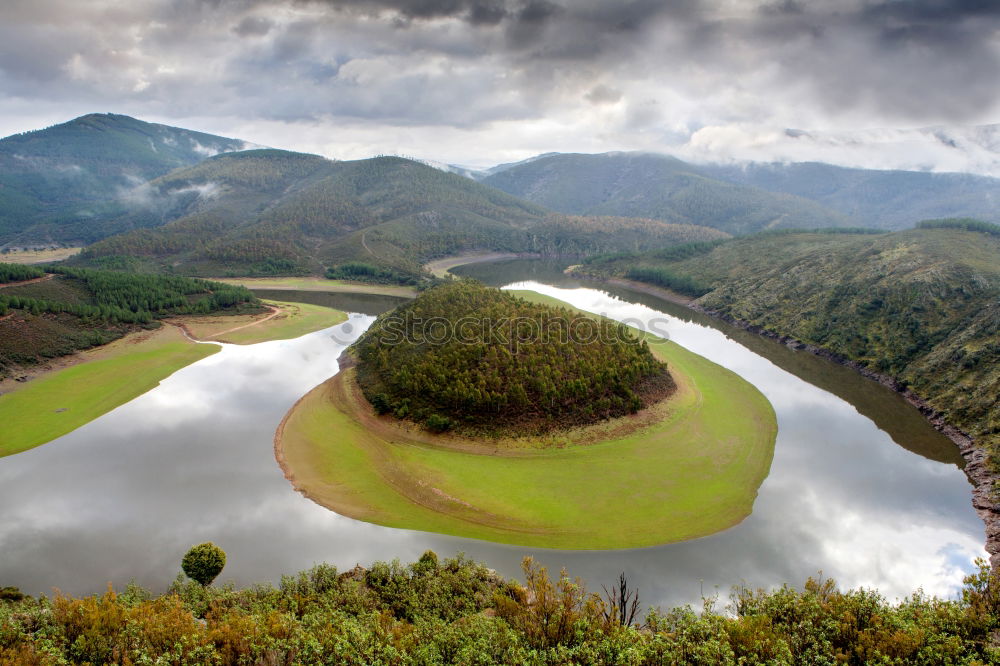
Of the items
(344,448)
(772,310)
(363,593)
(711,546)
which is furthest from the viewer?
(772,310)

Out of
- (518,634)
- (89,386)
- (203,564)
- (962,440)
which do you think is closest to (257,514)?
(203,564)

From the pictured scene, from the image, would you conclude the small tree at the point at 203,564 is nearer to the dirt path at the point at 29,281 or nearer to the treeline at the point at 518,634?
the treeline at the point at 518,634

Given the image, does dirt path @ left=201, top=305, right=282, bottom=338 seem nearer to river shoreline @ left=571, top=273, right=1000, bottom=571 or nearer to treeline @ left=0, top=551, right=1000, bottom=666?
treeline @ left=0, top=551, right=1000, bottom=666

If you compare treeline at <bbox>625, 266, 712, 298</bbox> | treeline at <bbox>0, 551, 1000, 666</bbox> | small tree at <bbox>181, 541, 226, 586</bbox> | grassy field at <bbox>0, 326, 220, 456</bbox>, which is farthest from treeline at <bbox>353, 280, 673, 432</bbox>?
treeline at <bbox>625, 266, 712, 298</bbox>

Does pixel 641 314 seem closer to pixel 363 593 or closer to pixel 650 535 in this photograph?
pixel 650 535

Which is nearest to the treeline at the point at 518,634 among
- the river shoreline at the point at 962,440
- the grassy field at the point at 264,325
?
the river shoreline at the point at 962,440

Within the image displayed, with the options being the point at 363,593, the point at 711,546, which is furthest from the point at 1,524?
the point at 711,546
